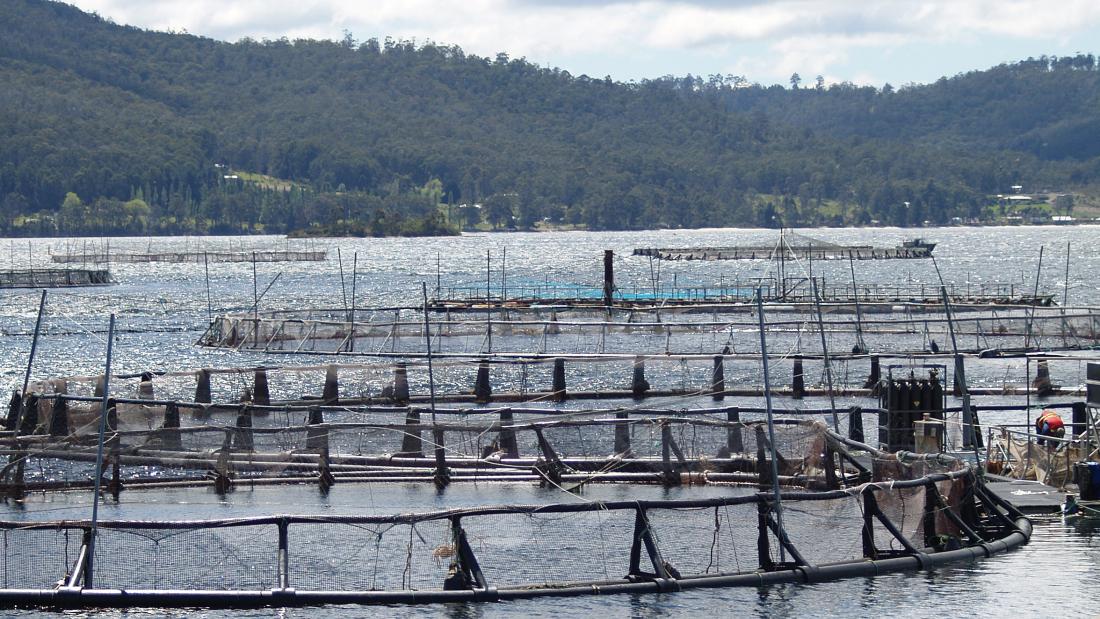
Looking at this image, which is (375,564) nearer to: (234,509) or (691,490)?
(234,509)

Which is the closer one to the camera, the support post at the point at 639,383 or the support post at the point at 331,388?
the support post at the point at 331,388

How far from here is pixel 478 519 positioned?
28.5 m

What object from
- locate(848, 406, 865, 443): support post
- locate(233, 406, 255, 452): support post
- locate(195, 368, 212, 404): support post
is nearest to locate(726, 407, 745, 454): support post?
locate(848, 406, 865, 443): support post

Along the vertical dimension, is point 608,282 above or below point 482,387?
above

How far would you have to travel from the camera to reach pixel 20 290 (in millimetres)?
185250

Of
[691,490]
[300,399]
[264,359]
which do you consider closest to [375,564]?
[691,490]

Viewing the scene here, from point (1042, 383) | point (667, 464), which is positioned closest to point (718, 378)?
point (1042, 383)

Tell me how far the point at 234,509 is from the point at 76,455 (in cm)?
448

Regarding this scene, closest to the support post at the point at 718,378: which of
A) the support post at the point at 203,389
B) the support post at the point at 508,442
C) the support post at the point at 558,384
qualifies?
the support post at the point at 558,384

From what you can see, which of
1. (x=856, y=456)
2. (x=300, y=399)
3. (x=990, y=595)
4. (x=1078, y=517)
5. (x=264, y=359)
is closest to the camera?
(x=990, y=595)

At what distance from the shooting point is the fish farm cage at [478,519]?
76.7 feet

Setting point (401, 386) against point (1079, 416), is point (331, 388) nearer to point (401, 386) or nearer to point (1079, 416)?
point (401, 386)

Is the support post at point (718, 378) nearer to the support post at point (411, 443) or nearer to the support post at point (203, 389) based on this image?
the support post at point (203, 389)

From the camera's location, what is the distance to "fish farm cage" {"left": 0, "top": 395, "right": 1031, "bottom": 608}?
23391 millimetres
